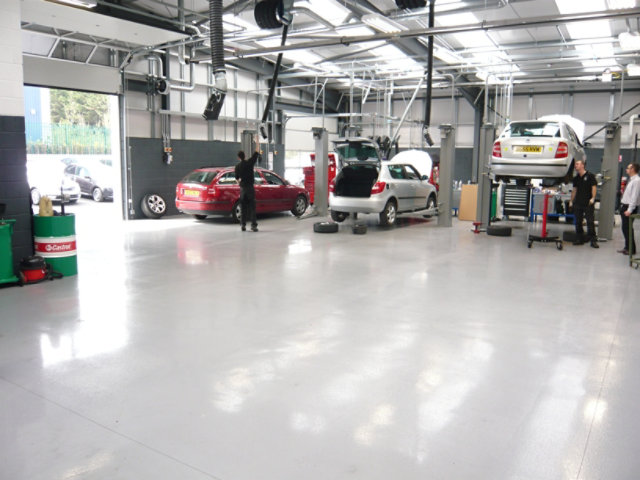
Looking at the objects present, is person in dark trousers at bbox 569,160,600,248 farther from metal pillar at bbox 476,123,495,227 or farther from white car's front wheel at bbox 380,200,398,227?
white car's front wheel at bbox 380,200,398,227

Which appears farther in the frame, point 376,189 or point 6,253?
point 376,189

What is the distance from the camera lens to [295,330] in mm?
4574

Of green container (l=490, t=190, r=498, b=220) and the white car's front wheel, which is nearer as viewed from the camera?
the white car's front wheel

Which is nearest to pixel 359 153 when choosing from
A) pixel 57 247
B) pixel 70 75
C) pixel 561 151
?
pixel 561 151

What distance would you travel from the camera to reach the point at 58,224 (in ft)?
21.2

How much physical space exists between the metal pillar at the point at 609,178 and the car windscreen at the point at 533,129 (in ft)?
3.69

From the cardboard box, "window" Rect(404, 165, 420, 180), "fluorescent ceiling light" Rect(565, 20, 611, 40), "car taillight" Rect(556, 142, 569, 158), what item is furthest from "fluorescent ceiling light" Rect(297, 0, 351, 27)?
the cardboard box

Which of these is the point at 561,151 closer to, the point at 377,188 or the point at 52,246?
the point at 377,188

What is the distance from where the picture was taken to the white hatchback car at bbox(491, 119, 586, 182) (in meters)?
9.04

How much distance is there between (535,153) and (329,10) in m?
5.18

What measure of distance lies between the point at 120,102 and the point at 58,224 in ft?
23.2

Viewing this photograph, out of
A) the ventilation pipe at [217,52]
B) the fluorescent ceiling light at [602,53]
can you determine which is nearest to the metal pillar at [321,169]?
the ventilation pipe at [217,52]

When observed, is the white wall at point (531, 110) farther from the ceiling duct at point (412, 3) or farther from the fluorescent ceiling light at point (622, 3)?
the ceiling duct at point (412, 3)

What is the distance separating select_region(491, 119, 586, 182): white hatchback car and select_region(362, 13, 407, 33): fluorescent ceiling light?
9.60 feet
